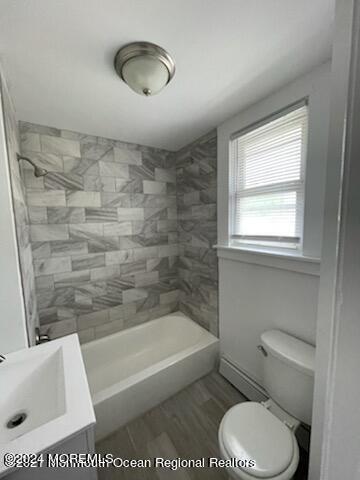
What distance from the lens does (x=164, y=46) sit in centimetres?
96

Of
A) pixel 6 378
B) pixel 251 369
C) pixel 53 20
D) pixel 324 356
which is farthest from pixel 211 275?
pixel 53 20

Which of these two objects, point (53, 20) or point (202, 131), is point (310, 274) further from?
point (53, 20)

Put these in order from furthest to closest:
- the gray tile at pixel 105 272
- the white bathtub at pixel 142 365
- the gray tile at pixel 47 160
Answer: the gray tile at pixel 105 272 < the gray tile at pixel 47 160 < the white bathtub at pixel 142 365

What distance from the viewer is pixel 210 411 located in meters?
1.57

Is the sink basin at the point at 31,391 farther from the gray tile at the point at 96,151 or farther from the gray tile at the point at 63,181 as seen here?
the gray tile at the point at 96,151

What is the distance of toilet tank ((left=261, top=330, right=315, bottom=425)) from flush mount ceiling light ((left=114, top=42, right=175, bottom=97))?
1.70 metres

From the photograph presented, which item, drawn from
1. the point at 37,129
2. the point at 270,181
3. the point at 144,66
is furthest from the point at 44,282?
the point at 270,181

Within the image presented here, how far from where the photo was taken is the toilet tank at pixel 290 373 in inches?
43.1

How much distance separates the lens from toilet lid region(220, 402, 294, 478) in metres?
0.90

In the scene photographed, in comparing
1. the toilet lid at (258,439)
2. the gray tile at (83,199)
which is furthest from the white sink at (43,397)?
the gray tile at (83,199)

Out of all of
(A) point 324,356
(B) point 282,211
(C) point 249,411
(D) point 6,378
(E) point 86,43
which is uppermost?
(E) point 86,43

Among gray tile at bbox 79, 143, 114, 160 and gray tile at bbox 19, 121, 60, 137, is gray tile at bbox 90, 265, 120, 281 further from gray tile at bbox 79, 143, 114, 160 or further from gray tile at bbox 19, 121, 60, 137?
gray tile at bbox 19, 121, 60, 137

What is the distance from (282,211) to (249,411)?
1275 millimetres

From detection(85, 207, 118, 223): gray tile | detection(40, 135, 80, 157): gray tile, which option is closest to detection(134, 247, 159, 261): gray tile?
detection(85, 207, 118, 223): gray tile
